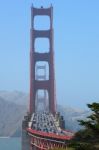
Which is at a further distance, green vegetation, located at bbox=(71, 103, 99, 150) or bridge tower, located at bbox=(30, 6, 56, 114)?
bridge tower, located at bbox=(30, 6, 56, 114)

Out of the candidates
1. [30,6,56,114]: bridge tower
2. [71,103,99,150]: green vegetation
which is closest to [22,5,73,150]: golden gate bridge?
[30,6,56,114]: bridge tower

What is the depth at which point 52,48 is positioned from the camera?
2756 inches

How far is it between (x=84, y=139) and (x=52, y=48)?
58444mm

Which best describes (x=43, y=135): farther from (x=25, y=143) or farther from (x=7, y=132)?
(x=7, y=132)

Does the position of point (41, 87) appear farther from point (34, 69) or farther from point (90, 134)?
point (90, 134)

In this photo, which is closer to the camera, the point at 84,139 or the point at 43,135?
the point at 84,139

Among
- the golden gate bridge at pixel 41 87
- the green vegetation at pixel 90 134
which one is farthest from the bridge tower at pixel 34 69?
the green vegetation at pixel 90 134

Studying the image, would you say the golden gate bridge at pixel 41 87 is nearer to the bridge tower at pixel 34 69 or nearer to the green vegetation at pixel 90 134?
the bridge tower at pixel 34 69


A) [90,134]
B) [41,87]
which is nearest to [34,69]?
[41,87]

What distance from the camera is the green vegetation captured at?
1076cm

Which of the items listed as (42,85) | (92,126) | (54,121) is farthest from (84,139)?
(42,85)

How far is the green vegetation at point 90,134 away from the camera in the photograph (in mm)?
10758

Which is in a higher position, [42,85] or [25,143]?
[42,85]

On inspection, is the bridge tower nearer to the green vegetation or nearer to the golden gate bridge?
the golden gate bridge
